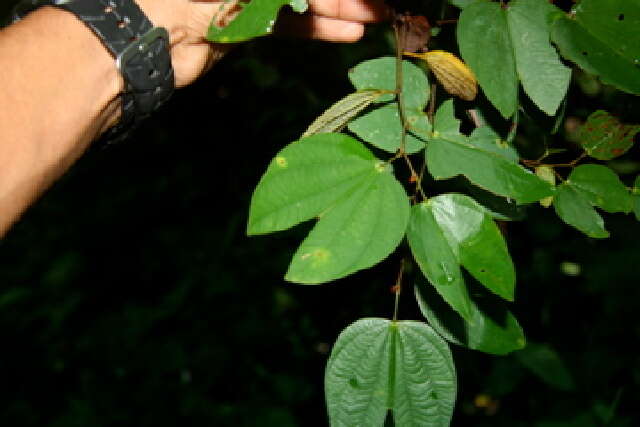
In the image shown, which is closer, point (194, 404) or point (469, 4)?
point (469, 4)

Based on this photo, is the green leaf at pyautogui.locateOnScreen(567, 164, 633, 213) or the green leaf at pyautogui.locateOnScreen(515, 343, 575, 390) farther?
the green leaf at pyautogui.locateOnScreen(515, 343, 575, 390)

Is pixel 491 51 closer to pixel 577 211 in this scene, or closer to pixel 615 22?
pixel 615 22

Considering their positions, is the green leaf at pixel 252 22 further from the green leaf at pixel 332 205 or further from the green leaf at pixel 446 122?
the green leaf at pixel 446 122

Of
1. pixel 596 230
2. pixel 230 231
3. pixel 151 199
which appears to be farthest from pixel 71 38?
pixel 151 199

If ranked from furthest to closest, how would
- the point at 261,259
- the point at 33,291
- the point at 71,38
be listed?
the point at 33,291 < the point at 261,259 < the point at 71,38

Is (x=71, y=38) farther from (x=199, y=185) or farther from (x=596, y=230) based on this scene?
(x=199, y=185)

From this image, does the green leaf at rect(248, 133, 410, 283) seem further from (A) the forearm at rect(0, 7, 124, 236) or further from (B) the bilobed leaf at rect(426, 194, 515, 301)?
(A) the forearm at rect(0, 7, 124, 236)

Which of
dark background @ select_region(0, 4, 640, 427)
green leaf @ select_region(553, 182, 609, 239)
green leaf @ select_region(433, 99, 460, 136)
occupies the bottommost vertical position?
dark background @ select_region(0, 4, 640, 427)

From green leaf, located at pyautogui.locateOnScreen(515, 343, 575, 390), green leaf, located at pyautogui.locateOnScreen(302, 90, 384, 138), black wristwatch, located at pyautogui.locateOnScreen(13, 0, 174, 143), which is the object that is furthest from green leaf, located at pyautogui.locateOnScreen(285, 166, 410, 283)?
green leaf, located at pyautogui.locateOnScreen(515, 343, 575, 390)

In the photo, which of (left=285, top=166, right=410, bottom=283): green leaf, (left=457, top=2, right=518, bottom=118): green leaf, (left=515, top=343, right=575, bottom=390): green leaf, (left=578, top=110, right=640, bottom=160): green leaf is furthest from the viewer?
(left=515, top=343, right=575, bottom=390): green leaf
